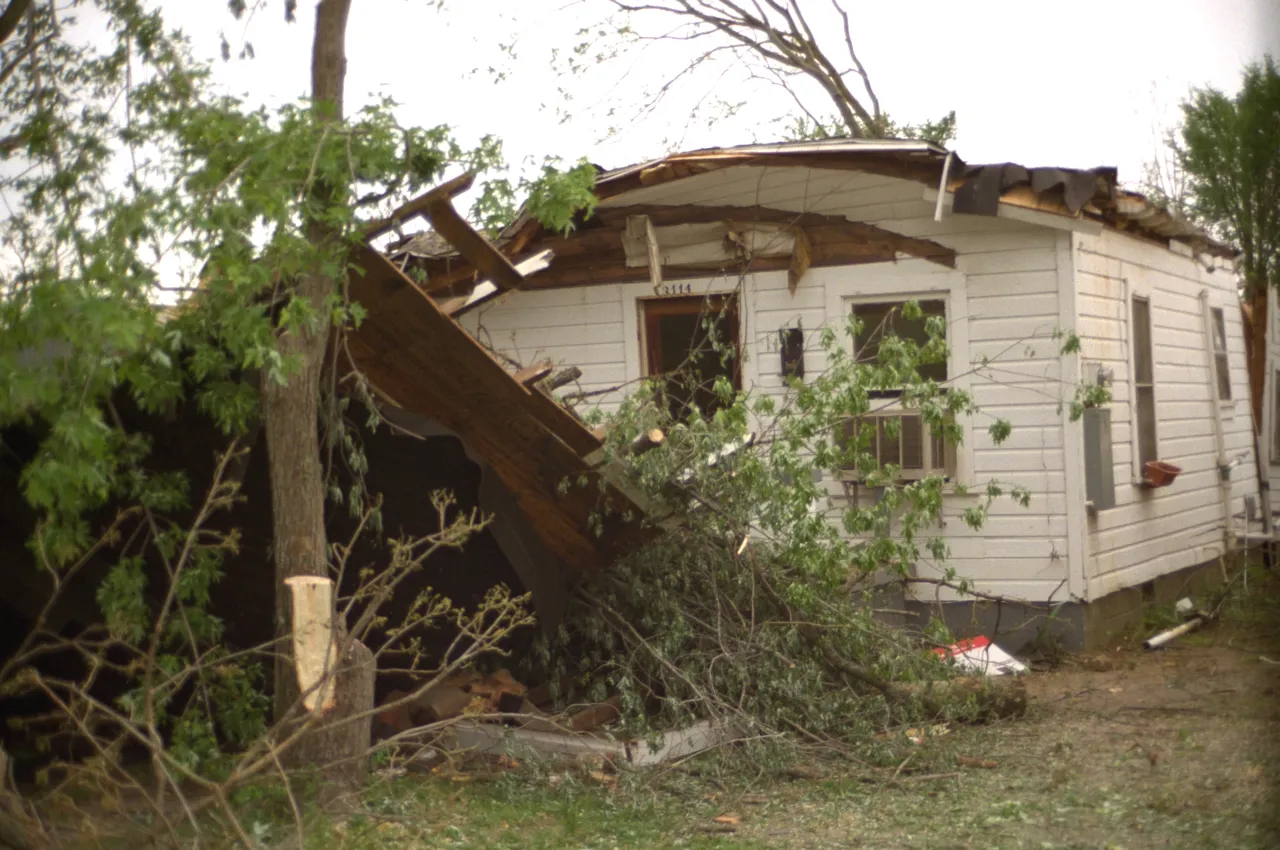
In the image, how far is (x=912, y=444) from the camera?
33.4ft

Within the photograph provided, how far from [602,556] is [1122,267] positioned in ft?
19.5

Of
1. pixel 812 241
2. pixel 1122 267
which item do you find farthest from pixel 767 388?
pixel 1122 267

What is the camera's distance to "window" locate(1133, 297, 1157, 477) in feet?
37.7

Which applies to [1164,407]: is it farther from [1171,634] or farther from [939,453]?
[939,453]

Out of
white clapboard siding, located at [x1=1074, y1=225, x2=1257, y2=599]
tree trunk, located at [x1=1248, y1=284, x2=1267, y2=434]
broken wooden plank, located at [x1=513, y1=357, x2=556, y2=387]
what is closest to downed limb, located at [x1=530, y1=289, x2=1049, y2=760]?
broken wooden plank, located at [x1=513, y1=357, x2=556, y2=387]

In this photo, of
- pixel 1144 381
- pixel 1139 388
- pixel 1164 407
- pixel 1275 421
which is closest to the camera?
pixel 1139 388

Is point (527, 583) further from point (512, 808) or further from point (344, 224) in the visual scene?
point (344, 224)

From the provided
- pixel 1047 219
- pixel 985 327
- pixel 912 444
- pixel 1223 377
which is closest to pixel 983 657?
pixel 912 444

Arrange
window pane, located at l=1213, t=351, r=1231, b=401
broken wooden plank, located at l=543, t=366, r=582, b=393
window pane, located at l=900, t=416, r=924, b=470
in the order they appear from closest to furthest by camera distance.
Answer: broken wooden plank, located at l=543, t=366, r=582, b=393
window pane, located at l=900, t=416, r=924, b=470
window pane, located at l=1213, t=351, r=1231, b=401

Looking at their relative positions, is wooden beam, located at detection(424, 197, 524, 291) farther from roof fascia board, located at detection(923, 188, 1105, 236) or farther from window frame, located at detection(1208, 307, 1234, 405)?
window frame, located at detection(1208, 307, 1234, 405)

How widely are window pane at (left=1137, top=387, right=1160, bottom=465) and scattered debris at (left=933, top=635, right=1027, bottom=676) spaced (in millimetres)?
3027

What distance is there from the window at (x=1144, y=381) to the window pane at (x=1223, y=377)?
8.16ft

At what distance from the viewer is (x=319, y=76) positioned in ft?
19.6

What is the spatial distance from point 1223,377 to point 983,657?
22.0 feet
